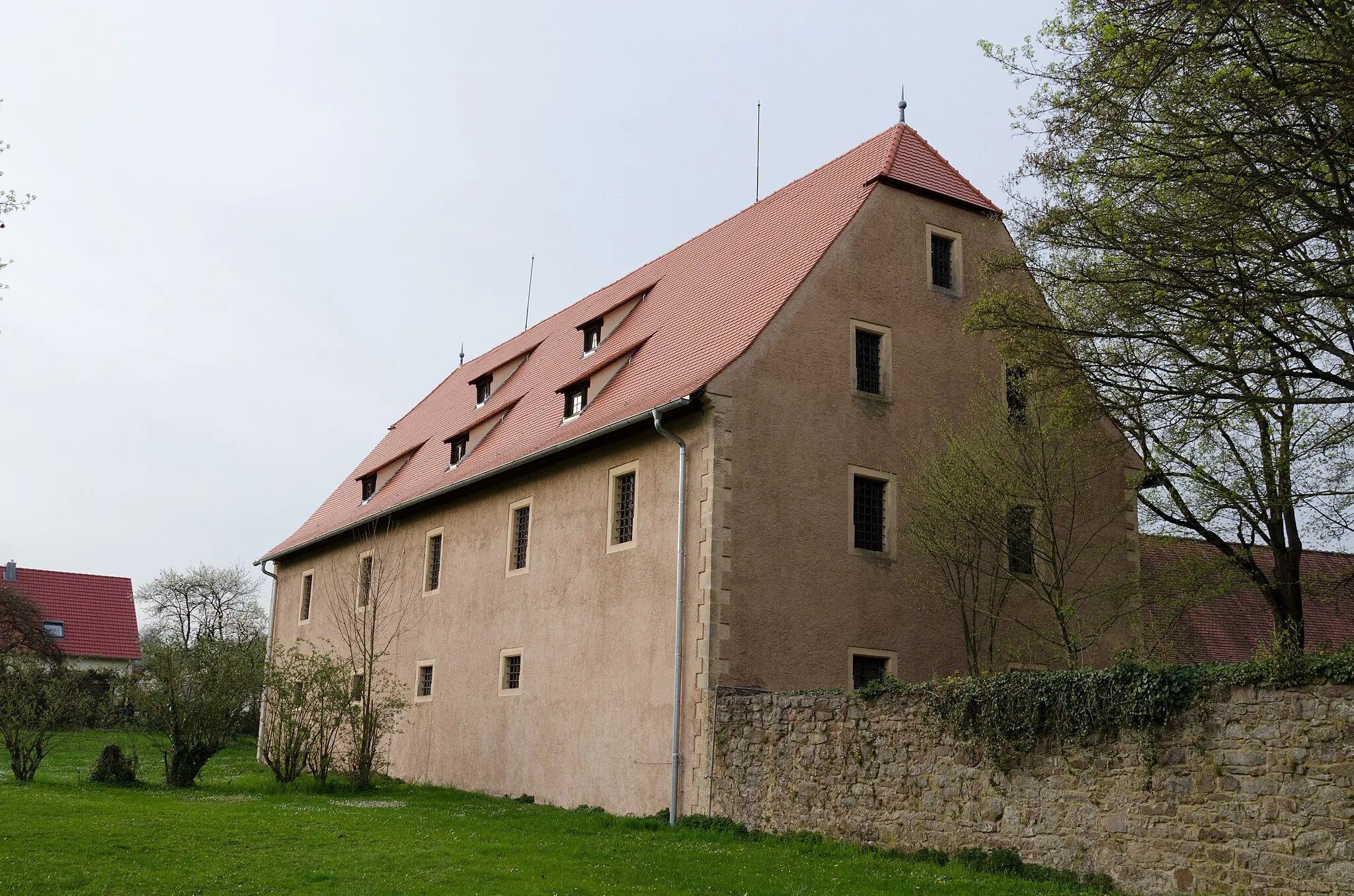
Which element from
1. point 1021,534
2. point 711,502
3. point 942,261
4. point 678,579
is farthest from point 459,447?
point 1021,534

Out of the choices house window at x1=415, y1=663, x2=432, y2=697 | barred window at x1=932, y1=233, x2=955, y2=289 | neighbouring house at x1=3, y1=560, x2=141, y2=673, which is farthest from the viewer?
neighbouring house at x1=3, y1=560, x2=141, y2=673

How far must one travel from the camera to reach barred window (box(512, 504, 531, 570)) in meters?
21.6

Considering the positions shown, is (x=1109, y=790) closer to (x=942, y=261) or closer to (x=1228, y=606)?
(x=942, y=261)

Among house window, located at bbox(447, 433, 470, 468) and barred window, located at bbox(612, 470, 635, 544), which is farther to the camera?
house window, located at bbox(447, 433, 470, 468)

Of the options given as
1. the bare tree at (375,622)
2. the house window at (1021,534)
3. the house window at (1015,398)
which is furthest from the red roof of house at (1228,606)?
the bare tree at (375,622)

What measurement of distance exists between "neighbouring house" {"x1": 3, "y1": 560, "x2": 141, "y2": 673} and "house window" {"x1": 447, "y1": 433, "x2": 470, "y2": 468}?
90.5ft

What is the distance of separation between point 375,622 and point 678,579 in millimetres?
9801

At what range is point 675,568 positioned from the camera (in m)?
17.2

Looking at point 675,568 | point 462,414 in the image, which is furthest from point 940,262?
point 462,414

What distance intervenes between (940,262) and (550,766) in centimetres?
969

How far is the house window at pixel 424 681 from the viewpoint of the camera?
79.2 feet

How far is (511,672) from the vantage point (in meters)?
21.2

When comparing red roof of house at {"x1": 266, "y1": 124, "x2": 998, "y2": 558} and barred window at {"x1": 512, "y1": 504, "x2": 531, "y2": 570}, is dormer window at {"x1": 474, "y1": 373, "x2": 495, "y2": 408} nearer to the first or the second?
red roof of house at {"x1": 266, "y1": 124, "x2": 998, "y2": 558}

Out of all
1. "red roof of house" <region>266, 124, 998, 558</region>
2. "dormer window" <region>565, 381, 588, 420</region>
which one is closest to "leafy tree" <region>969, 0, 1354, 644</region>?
"red roof of house" <region>266, 124, 998, 558</region>
